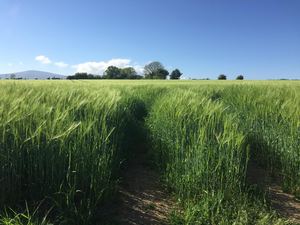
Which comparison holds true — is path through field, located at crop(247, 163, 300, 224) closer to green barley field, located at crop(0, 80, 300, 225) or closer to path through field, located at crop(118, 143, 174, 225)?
green barley field, located at crop(0, 80, 300, 225)

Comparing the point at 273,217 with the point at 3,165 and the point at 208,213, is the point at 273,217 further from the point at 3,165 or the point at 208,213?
the point at 3,165

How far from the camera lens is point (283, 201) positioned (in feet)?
11.2

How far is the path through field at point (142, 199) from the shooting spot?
293 centimetres

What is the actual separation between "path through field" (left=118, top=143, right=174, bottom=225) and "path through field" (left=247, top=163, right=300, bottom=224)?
1010mm

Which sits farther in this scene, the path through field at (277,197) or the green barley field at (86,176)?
the path through field at (277,197)

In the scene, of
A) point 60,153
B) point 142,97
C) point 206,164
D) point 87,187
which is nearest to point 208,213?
point 206,164

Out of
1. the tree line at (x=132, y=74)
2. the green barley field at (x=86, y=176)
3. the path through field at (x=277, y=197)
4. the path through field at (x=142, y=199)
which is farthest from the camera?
the tree line at (x=132, y=74)

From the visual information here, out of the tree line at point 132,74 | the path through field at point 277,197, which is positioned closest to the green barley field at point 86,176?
the path through field at point 277,197

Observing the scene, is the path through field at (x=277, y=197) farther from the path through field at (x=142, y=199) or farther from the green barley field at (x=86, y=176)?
the path through field at (x=142, y=199)

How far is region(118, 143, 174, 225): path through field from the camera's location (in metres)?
2.93

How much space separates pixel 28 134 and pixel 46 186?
459 millimetres

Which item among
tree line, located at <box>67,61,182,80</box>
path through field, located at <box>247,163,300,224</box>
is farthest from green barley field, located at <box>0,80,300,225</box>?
tree line, located at <box>67,61,182,80</box>

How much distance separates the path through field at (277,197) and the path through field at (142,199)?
1.01 metres

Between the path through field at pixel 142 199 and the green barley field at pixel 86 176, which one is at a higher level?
the green barley field at pixel 86 176
